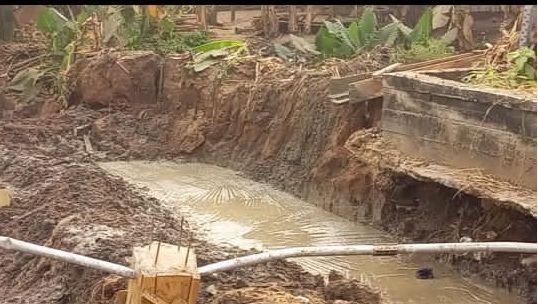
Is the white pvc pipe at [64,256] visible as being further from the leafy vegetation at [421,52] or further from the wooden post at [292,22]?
the wooden post at [292,22]

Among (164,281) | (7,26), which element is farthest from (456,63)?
(7,26)

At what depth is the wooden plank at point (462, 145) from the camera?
739cm

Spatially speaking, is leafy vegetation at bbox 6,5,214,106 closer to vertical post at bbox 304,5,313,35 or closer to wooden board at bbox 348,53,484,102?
vertical post at bbox 304,5,313,35

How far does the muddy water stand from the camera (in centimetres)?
763

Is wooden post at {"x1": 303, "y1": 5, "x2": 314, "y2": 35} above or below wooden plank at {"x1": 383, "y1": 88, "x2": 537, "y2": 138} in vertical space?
above

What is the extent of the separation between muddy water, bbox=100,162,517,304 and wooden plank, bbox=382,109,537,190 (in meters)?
1.03

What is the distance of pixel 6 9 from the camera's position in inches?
671

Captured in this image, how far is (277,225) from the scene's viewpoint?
31.4ft

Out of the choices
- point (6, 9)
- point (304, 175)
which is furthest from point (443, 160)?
point (6, 9)

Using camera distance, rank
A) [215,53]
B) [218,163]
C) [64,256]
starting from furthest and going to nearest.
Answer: [215,53], [218,163], [64,256]

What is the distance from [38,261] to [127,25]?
8946 millimetres

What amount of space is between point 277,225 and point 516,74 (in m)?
3.16

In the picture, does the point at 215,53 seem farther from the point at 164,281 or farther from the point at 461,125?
the point at 164,281

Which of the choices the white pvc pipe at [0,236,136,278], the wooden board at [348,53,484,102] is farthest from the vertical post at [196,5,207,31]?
the white pvc pipe at [0,236,136,278]
